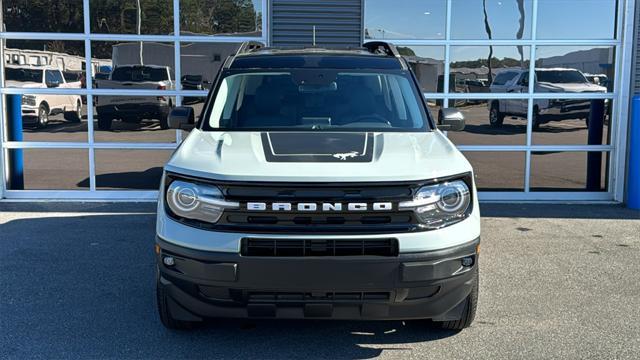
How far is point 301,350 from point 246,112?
1810mm

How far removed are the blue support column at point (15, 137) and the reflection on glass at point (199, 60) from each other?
215 centimetres

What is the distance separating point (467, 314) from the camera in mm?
4133

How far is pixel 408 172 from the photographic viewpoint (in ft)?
11.9

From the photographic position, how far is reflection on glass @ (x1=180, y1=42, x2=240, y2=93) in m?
8.54

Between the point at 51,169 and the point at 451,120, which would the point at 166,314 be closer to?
the point at 451,120

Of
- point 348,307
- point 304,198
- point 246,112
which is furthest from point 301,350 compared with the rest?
point 246,112

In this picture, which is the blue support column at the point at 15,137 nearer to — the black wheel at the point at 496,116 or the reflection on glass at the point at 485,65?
the reflection on glass at the point at 485,65

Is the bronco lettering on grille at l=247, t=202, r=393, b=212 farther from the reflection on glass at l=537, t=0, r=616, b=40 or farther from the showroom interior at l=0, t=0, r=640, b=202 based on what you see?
the reflection on glass at l=537, t=0, r=616, b=40

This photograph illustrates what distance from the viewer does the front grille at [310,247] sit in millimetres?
3502

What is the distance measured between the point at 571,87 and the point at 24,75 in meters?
7.22

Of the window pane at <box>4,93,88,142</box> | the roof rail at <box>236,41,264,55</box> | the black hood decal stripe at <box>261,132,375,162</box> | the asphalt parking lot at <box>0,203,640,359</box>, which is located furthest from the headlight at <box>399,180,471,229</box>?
the window pane at <box>4,93,88,142</box>

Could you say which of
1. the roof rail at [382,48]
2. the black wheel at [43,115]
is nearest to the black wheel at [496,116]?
the roof rail at [382,48]

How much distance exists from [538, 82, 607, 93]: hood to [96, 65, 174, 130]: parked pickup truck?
499cm

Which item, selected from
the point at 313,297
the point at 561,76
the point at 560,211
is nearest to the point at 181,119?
the point at 313,297
